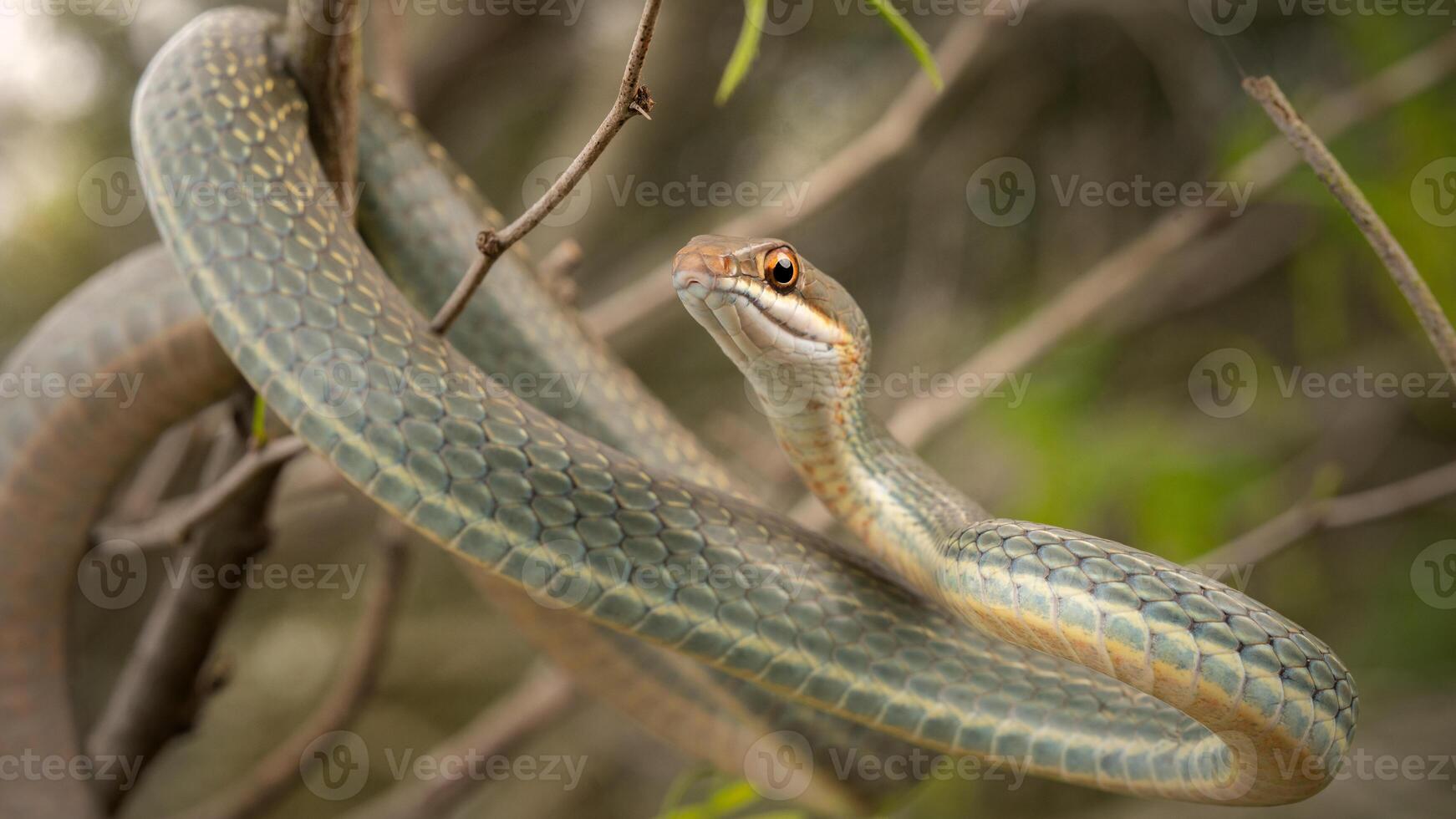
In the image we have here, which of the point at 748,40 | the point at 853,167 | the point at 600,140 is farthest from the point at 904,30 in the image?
the point at 853,167

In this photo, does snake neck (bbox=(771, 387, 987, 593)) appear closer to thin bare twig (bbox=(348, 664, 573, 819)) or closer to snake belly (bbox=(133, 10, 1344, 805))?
snake belly (bbox=(133, 10, 1344, 805))

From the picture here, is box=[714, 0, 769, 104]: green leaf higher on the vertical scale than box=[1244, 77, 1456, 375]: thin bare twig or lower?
lower

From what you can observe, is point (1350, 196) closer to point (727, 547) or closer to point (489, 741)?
point (727, 547)

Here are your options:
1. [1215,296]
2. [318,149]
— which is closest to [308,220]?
[318,149]

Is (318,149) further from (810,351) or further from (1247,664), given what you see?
(1247,664)

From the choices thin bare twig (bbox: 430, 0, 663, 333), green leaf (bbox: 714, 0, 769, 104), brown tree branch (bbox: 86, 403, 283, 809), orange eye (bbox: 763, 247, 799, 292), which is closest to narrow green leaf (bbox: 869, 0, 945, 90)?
green leaf (bbox: 714, 0, 769, 104)

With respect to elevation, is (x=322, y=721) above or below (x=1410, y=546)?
below

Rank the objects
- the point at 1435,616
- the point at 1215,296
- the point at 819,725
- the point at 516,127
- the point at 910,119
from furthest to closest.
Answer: the point at 516,127
the point at 1215,296
the point at 1435,616
the point at 910,119
the point at 819,725
